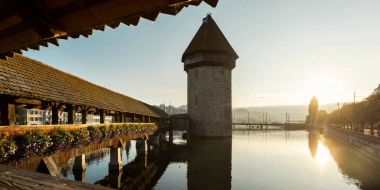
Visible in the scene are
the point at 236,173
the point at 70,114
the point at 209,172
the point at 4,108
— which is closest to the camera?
the point at 4,108


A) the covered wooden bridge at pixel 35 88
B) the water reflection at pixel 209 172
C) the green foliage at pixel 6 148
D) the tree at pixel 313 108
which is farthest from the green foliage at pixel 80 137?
the tree at pixel 313 108

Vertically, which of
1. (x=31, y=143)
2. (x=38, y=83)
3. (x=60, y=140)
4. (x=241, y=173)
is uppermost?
(x=38, y=83)

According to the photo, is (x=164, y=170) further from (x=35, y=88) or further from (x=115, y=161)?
(x=35, y=88)

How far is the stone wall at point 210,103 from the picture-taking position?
43.0m

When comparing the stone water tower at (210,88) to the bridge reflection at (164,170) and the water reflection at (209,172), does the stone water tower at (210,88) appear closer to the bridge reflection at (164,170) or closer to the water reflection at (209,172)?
the bridge reflection at (164,170)

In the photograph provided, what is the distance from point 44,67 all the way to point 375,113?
34250 mm

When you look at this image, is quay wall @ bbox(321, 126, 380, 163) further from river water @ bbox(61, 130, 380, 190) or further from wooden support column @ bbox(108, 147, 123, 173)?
wooden support column @ bbox(108, 147, 123, 173)

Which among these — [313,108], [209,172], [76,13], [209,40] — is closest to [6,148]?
[76,13]

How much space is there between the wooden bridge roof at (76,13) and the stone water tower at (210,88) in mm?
39397

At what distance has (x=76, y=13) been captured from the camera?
356 centimetres

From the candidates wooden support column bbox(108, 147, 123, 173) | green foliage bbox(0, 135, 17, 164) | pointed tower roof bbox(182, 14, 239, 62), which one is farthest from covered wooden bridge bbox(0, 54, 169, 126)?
pointed tower roof bbox(182, 14, 239, 62)

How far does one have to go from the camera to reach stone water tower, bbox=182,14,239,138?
141ft

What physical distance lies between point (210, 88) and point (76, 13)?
132 feet

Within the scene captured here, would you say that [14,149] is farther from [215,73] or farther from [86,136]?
[215,73]
